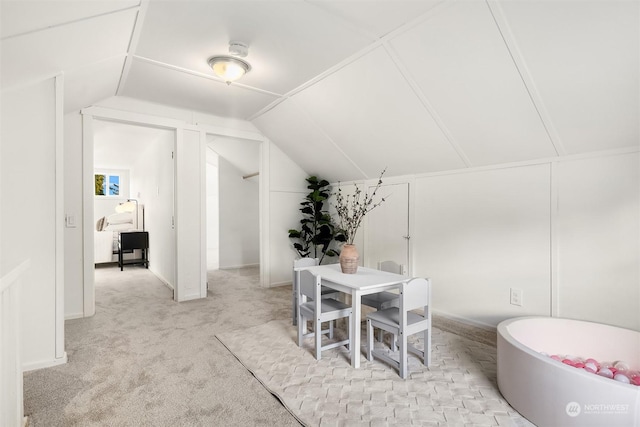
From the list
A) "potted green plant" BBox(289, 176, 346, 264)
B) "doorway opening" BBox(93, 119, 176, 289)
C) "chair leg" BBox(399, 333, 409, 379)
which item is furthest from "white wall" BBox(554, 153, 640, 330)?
"doorway opening" BBox(93, 119, 176, 289)

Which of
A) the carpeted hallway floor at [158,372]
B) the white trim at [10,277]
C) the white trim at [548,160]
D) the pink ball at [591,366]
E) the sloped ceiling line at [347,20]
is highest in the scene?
the sloped ceiling line at [347,20]

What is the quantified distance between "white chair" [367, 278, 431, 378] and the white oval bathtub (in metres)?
0.47

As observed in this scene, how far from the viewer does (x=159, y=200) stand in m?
5.39

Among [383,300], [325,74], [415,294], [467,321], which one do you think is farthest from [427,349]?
[325,74]

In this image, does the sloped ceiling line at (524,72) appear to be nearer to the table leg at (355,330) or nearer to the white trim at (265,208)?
the table leg at (355,330)

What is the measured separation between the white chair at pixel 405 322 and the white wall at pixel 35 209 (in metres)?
2.29

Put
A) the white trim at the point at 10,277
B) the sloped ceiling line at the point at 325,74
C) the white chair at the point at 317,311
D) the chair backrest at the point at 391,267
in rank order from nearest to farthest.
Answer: the white trim at the point at 10,277 < the white chair at the point at 317,311 < the sloped ceiling line at the point at 325,74 < the chair backrest at the point at 391,267

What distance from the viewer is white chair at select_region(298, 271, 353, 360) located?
244cm

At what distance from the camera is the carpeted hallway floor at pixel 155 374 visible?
5.77 ft

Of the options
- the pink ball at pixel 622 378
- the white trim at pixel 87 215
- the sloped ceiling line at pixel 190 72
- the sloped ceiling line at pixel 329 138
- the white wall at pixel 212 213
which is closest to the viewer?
the pink ball at pixel 622 378

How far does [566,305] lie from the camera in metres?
2.61

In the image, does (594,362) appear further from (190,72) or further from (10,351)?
(190,72)

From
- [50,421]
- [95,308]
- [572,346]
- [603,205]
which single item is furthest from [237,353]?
[603,205]

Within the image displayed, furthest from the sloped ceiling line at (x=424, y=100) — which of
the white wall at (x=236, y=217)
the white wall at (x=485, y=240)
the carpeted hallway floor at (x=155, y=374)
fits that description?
the white wall at (x=236, y=217)
